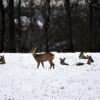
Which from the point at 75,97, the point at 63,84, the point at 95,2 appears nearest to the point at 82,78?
the point at 63,84

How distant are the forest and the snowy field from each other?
22903mm

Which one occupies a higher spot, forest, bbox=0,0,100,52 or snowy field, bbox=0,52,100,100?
snowy field, bbox=0,52,100,100

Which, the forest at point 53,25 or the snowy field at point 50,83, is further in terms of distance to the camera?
the forest at point 53,25

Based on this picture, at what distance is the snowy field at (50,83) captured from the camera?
11.5 m

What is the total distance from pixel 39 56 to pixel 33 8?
27.5 meters

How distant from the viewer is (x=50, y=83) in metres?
13.6

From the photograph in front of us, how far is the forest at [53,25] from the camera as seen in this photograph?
137 feet

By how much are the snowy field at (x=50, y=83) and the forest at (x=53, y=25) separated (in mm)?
22903

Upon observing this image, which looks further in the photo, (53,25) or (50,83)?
(53,25)

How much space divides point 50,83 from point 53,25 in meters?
33.5

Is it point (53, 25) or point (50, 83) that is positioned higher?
point (50, 83)

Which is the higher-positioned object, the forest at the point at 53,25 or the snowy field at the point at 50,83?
the snowy field at the point at 50,83

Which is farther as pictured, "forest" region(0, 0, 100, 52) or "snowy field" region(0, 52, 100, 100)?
"forest" region(0, 0, 100, 52)

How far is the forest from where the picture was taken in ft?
137
